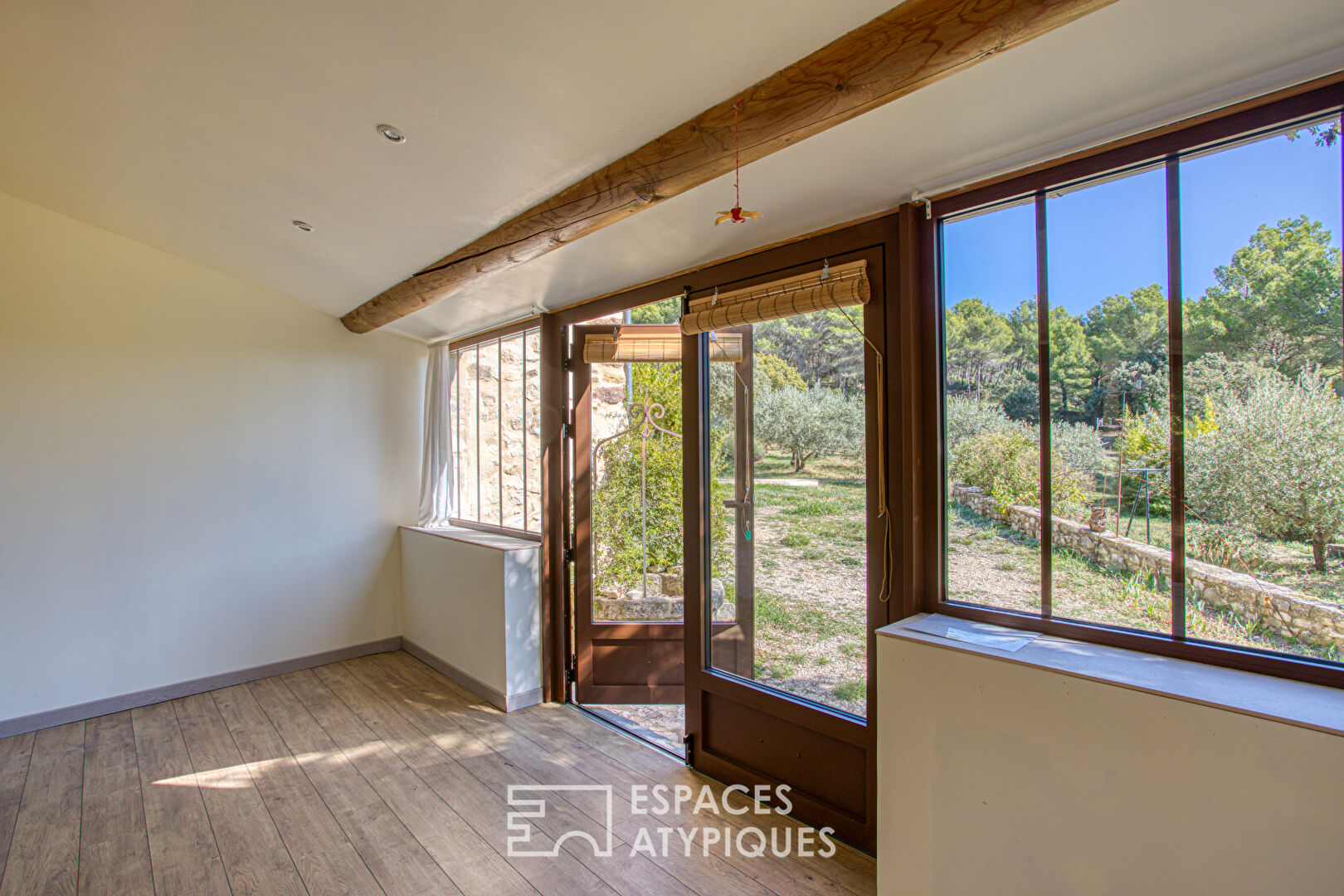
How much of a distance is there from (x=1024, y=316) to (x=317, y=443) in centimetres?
423

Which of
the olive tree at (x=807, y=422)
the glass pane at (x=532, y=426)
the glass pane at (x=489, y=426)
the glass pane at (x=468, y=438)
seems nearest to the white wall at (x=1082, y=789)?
the olive tree at (x=807, y=422)

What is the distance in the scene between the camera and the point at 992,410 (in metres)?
1.87

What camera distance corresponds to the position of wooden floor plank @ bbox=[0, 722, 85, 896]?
6.93ft

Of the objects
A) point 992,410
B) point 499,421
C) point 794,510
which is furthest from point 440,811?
point 992,410

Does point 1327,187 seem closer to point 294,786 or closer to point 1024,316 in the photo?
point 1024,316

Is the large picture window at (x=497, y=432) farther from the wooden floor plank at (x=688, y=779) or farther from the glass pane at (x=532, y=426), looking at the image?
the wooden floor plank at (x=688, y=779)

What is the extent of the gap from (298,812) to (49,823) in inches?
37.8

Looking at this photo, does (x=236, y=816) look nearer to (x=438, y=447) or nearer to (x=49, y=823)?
(x=49, y=823)

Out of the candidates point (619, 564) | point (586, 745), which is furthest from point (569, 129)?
point (586, 745)

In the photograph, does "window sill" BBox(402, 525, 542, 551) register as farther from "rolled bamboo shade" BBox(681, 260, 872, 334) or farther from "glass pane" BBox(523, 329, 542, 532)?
"rolled bamboo shade" BBox(681, 260, 872, 334)

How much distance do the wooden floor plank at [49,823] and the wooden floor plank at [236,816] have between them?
40 centimetres

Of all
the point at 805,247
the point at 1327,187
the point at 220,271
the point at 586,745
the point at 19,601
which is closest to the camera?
the point at 1327,187

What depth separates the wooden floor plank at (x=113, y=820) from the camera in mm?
2115

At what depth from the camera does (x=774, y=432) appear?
8.30ft
